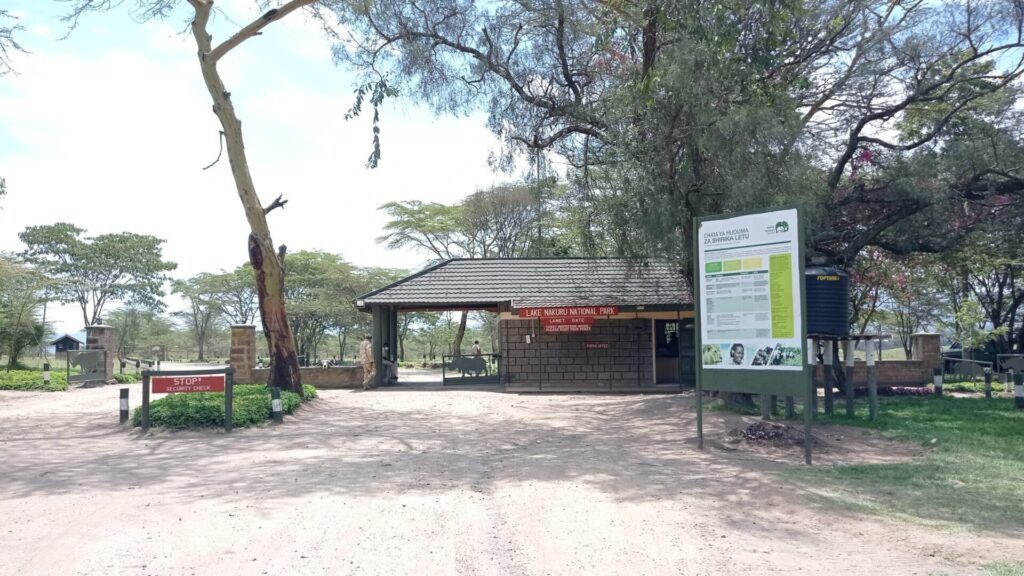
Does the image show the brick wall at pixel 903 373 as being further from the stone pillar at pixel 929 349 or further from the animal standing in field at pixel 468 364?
the animal standing in field at pixel 468 364

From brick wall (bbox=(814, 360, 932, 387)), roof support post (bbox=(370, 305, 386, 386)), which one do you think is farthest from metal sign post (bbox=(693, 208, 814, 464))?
brick wall (bbox=(814, 360, 932, 387))

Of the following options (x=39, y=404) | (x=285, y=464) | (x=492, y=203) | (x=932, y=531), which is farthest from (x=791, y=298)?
(x=492, y=203)

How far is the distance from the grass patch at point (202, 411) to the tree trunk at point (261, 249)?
7.23 ft

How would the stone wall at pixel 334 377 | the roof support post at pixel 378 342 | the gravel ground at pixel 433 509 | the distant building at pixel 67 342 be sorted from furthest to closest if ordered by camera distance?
the distant building at pixel 67 342
the stone wall at pixel 334 377
the roof support post at pixel 378 342
the gravel ground at pixel 433 509

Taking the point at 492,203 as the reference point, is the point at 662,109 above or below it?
below

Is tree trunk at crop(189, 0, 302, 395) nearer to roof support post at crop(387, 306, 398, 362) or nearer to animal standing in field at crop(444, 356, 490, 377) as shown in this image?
roof support post at crop(387, 306, 398, 362)

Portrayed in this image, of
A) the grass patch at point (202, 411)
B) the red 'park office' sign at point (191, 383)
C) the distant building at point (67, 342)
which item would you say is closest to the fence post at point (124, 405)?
the grass patch at point (202, 411)

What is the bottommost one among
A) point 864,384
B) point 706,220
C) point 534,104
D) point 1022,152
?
point 864,384

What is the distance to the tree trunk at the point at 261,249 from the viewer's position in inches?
628

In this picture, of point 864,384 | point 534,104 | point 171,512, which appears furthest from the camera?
point 864,384

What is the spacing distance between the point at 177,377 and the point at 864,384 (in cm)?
1748

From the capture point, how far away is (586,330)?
66.8ft

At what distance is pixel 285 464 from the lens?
30.6 ft

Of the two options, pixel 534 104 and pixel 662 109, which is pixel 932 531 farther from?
pixel 534 104
